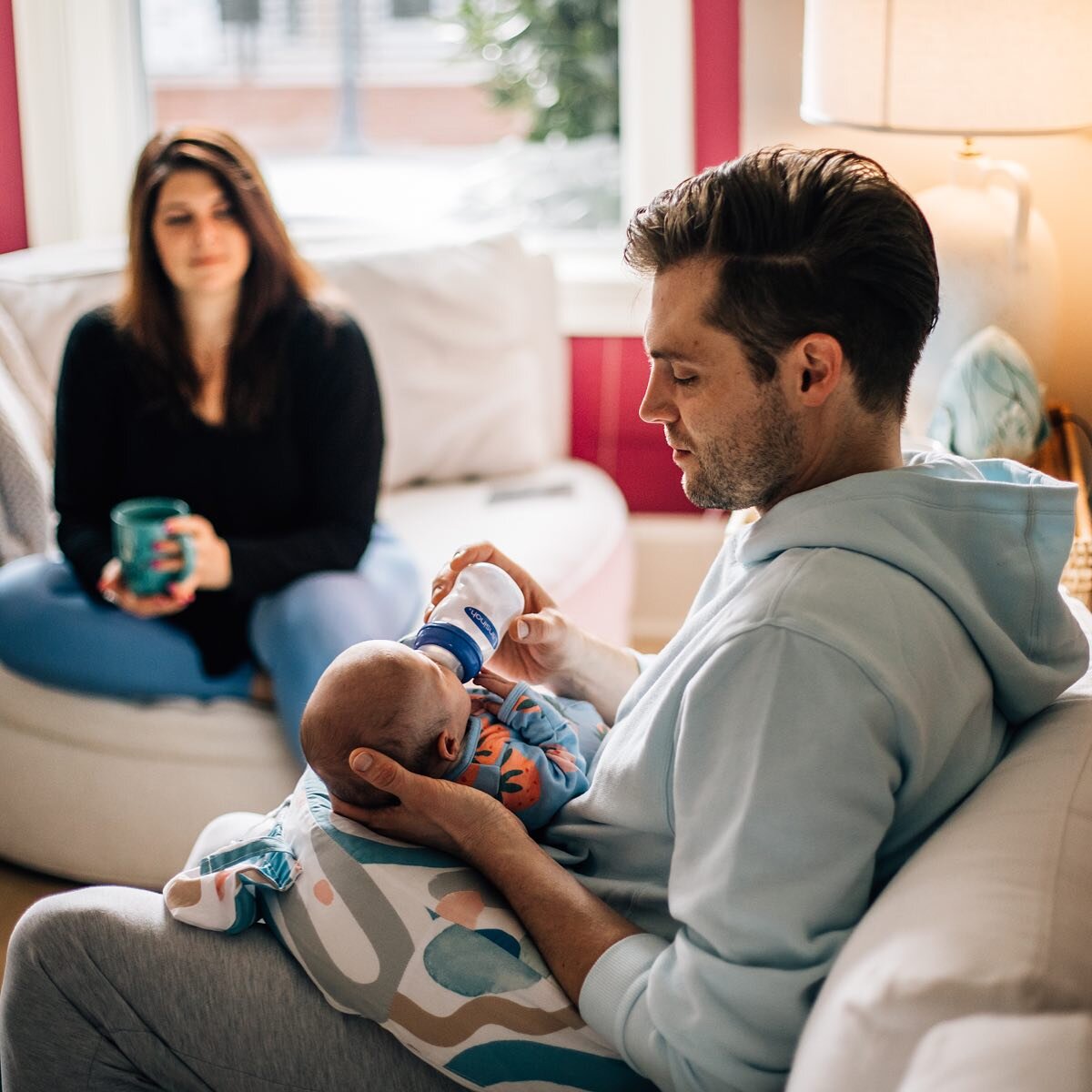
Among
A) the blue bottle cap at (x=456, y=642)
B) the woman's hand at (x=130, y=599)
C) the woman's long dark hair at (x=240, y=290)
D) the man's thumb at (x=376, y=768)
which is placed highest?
the woman's long dark hair at (x=240, y=290)

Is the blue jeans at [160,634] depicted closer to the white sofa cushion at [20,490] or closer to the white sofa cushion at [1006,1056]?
the white sofa cushion at [20,490]

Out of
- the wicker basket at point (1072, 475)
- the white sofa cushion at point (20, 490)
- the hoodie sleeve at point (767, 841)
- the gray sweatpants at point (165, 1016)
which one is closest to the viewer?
the hoodie sleeve at point (767, 841)

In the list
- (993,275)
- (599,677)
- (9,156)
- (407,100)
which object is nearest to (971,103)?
(993,275)

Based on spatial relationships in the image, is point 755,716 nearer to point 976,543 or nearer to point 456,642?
point 976,543

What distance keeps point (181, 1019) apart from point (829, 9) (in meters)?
1.84

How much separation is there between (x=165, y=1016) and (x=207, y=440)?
1.29 m

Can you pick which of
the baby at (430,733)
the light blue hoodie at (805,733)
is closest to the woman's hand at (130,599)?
the baby at (430,733)

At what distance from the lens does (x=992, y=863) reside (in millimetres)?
947

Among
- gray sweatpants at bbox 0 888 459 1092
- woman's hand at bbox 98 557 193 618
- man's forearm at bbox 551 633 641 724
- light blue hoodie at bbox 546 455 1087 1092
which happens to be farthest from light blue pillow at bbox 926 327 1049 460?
gray sweatpants at bbox 0 888 459 1092

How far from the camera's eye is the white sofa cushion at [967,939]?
811 millimetres

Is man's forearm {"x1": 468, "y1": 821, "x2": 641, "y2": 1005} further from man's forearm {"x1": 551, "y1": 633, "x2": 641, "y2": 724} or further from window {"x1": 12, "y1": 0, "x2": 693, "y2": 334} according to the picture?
window {"x1": 12, "y1": 0, "x2": 693, "y2": 334}

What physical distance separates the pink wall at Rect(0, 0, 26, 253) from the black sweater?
1.34 m

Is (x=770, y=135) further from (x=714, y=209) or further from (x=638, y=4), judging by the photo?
(x=714, y=209)

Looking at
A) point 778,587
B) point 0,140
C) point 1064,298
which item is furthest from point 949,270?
point 0,140
